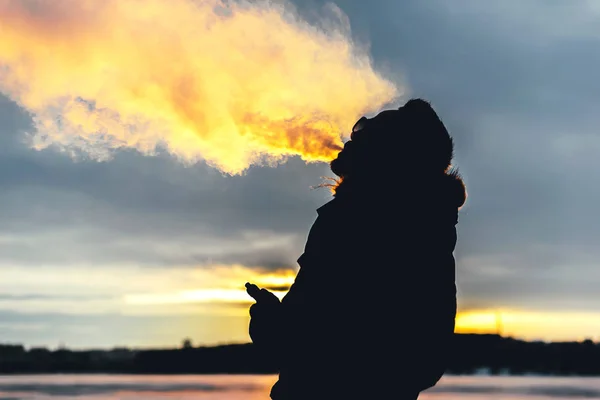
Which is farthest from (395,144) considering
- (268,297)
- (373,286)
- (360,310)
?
(268,297)

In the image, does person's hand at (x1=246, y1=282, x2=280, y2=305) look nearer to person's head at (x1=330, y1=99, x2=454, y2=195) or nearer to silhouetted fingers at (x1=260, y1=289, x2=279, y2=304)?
silhouetted fingers at (x1=260, y1=289, x2=279, y2=304)

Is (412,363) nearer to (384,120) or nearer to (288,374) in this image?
(288,374)

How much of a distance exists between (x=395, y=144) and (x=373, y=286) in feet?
2.75

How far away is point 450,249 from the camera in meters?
5.52

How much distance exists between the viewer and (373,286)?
5203 mm

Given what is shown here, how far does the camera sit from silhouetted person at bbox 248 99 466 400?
520 centimetres

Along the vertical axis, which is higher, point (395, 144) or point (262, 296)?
point (395, 144)

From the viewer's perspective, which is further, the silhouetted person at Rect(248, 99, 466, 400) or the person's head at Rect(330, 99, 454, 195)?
the person's head at Rect(330, 99, 454, 195)

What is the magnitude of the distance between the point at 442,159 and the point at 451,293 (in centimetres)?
79

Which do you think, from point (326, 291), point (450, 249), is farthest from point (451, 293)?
point (326, 291)

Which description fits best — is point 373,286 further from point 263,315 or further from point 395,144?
point 395,144

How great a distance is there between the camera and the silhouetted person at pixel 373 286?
17.1 feet

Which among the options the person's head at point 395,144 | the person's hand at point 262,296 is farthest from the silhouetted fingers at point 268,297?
the person's head at point 395,144

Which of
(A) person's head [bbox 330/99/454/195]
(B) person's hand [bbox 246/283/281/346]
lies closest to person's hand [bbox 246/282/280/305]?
(B) person's hand [bbox 246/283/281/346]
